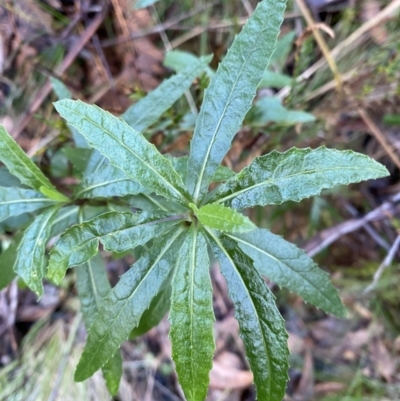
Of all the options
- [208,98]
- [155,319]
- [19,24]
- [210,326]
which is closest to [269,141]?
[208,98]

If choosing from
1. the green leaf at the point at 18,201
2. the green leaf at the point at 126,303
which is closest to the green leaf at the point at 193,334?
the green leaf at the point at 126,303

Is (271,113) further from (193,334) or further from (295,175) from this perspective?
(193,334)

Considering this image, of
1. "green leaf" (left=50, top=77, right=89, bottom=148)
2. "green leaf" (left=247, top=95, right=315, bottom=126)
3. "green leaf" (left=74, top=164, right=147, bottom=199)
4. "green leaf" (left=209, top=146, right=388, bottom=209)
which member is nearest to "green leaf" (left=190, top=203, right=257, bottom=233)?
"green leaf" (left=209, top=146, right=388, bottom=209)

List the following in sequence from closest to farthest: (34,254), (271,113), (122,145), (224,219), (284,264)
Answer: (224,219)
(122,145)
(34,254)
(284,264)
(271,113)

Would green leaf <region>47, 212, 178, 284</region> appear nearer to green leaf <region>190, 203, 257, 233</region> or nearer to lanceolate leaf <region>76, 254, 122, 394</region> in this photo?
green leaf <region>190, 203, 257, 233</region>

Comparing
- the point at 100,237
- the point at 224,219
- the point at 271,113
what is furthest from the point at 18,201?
the point at 271,113

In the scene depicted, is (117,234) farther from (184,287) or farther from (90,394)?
(90,394)
